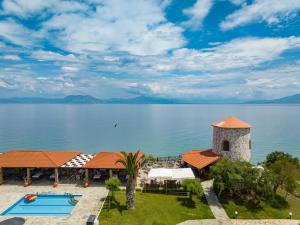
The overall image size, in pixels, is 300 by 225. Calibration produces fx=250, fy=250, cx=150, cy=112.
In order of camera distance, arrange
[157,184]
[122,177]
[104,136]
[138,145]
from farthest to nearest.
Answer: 1. [104,136]
2. [138,145]
3. [122,177]
4. [157,184]

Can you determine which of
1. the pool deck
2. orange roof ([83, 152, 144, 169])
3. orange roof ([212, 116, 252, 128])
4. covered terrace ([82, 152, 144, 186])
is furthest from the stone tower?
the pool deck

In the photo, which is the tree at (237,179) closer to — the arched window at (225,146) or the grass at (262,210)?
the grass at (262,210)

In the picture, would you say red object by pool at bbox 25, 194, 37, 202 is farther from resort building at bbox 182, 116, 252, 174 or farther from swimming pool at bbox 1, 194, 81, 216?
resort building at bbox 182, 116, 252, 174

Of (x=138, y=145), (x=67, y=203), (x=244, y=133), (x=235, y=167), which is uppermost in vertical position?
(x=244, y=133)

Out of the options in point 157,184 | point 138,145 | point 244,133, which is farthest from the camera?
point 138,145

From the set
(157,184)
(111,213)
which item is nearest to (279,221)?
(157,184)

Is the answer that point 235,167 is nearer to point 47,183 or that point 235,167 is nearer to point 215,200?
point 215,200

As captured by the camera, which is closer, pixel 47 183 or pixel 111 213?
pixel 111 213

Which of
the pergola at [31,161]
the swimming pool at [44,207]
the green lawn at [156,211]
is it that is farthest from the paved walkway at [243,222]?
the pergola at [31,161]
